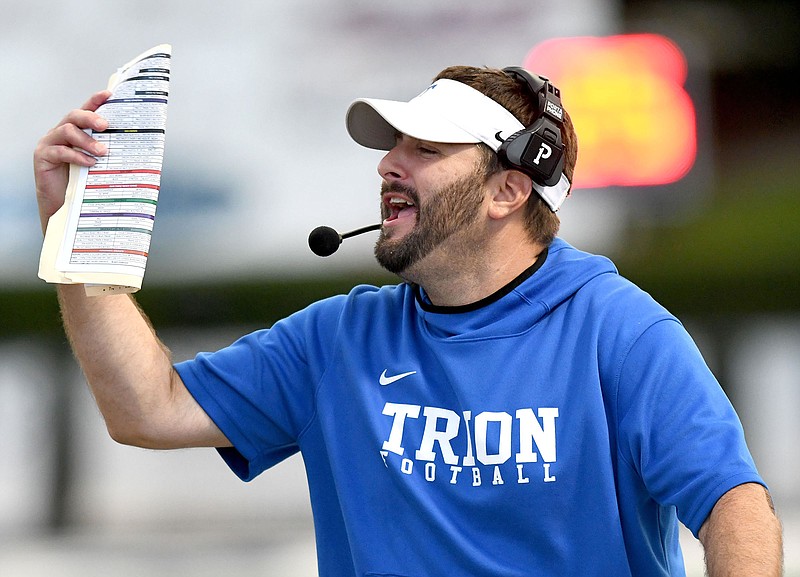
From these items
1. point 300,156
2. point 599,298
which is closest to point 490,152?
point 599,298

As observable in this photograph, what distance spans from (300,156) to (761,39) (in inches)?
104

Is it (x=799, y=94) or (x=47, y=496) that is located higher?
(x=799, y=94)

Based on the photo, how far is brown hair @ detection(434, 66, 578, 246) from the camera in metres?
2.10

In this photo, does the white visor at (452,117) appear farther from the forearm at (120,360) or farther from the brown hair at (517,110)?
the forearm at (120,360)

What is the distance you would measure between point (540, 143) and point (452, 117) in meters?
0.15

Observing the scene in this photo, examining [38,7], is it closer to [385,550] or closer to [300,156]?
[300,156]

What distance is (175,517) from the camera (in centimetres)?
613

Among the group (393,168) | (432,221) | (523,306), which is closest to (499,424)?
(523,306)

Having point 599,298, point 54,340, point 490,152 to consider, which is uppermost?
point 490,152

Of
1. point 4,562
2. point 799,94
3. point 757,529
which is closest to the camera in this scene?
point 757,529

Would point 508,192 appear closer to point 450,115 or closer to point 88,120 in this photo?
point 450,115

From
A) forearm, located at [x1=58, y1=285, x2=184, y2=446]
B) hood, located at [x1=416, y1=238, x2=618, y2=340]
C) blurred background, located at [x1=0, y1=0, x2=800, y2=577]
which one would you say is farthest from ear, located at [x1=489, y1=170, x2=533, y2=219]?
blurred background, located at [x1=0, y1=0, x2=800, y2=577]

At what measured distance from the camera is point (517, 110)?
2.12 m

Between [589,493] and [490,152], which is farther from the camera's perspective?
[490,152]
